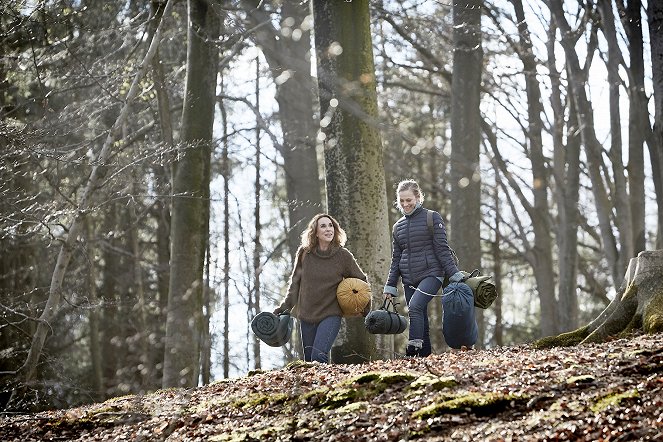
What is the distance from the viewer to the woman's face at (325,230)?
Answer: 8789 mm

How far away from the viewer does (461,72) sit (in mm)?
14703

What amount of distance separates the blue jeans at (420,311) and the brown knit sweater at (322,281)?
2.05 feet

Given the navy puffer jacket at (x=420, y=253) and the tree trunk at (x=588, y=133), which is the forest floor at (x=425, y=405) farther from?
the tree trunk at (x=588, y=133)

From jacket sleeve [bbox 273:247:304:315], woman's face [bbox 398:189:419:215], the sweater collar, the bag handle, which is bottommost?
the bag handle

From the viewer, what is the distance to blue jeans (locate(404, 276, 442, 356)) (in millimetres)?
8477

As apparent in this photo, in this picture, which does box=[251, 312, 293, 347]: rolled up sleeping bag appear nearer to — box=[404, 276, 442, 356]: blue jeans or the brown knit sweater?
the brown knit sweater

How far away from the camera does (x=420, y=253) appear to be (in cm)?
860

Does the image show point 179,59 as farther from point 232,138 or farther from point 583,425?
point 583,425

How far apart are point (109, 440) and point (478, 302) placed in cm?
353

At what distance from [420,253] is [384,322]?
84cm

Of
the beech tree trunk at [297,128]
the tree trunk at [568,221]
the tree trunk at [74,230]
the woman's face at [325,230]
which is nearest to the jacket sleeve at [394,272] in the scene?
the woman's face at [325,230]

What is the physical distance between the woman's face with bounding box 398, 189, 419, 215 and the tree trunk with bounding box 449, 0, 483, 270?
531 centimetres

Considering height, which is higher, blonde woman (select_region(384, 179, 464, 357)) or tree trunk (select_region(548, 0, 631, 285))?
tree trunk (select_region(548, 0, 631, 285))

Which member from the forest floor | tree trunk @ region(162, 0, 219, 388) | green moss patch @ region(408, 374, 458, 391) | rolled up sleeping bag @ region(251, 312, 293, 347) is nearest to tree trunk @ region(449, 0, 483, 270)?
tree trunk @ region(162, 0, 219, 388)
